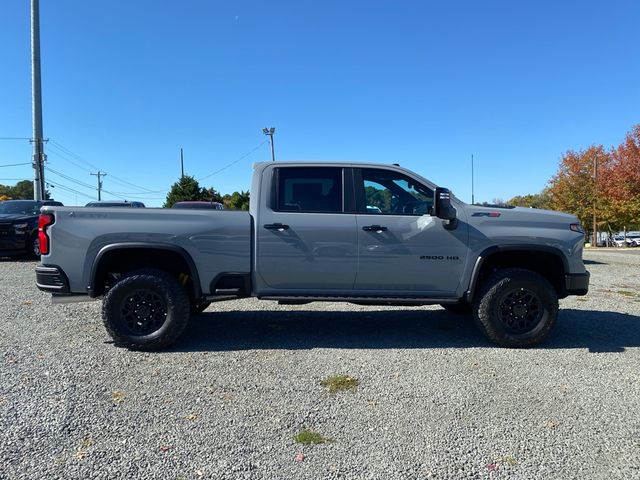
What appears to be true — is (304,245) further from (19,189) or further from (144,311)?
(19,189)

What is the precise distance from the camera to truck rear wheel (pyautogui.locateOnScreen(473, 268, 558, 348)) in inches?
205

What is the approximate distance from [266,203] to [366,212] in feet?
3.61

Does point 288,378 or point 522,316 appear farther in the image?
point 522,316

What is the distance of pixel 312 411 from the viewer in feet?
11.9

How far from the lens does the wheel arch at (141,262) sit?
5047 millimetres

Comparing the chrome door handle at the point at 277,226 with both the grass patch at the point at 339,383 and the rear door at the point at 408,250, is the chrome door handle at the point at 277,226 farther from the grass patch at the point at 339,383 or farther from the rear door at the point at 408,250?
the grass patch at the point at 339,383

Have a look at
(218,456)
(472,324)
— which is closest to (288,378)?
(218,456)

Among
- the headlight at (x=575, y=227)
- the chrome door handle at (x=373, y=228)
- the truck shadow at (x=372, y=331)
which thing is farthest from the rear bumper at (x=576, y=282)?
the chrome door handle at (x=373, y=228)

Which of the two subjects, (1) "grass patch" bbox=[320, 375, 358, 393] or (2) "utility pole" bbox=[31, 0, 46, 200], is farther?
(2) "utility pole" bbox=[31, 0, 46, 200]

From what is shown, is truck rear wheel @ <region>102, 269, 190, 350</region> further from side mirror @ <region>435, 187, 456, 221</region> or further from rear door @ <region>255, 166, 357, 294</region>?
side mirror @ <region>435, 187, 456, 221</region>

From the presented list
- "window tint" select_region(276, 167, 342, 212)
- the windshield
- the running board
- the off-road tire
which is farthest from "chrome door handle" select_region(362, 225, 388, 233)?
the windshield

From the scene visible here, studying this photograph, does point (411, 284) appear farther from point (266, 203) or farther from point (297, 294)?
point (266, 203)

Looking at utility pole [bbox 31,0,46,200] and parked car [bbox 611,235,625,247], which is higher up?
utility pole [bbox 31,0,46,200]

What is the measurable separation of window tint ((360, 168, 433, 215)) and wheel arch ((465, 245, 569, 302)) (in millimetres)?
857
